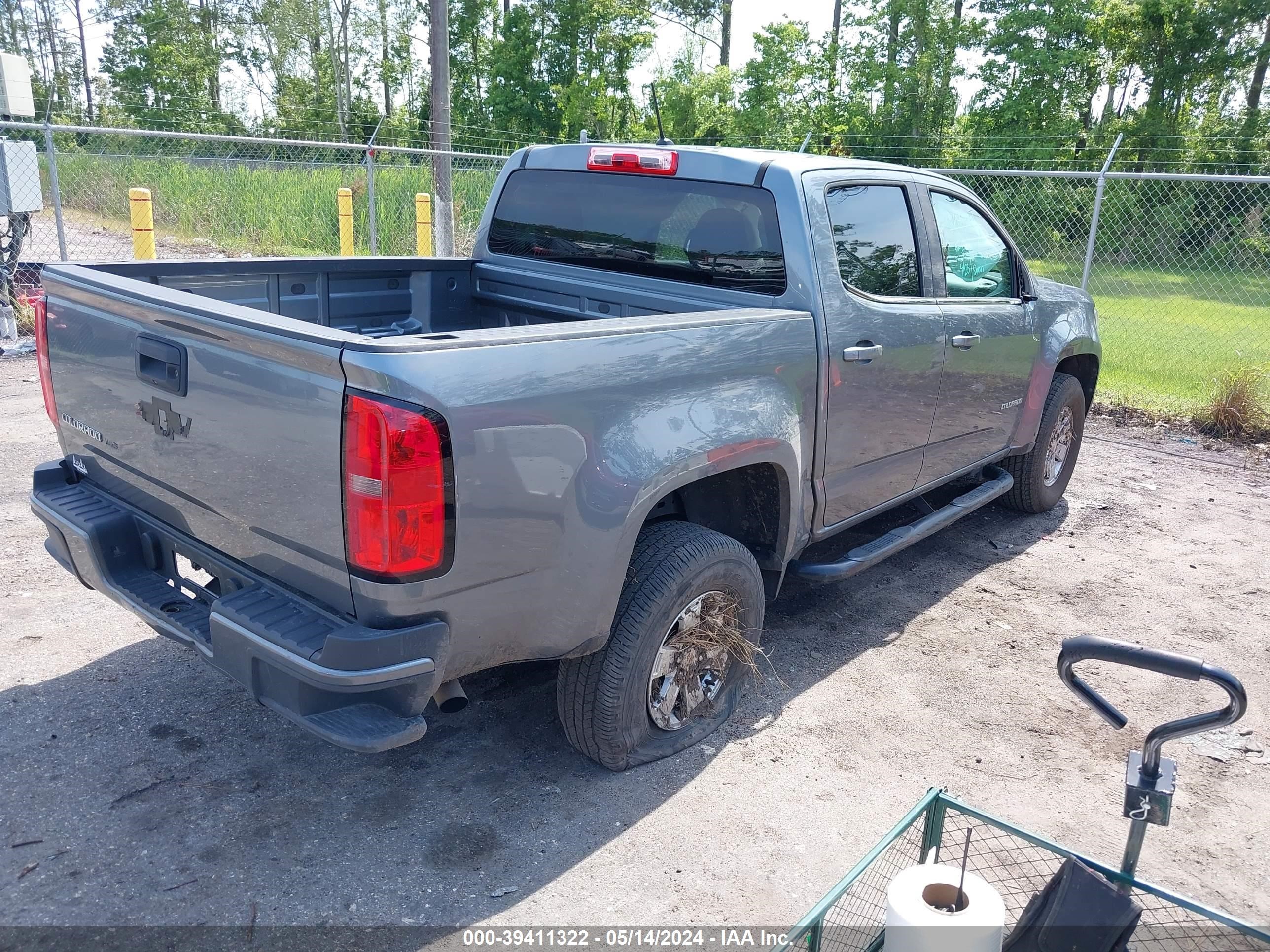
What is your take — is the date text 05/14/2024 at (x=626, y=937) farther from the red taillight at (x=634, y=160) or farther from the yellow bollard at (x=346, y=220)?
the yellow bollard at (x=346, y=220)

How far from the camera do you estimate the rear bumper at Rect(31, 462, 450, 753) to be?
2.45 meters

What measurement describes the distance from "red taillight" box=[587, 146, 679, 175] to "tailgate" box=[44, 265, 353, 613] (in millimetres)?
1907

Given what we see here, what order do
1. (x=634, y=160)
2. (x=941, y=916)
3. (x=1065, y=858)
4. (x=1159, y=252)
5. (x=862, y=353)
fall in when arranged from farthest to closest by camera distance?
(x=1159, y=252), (x=634, y=160), (x=862, y=353), (x=1065, y=858), (x=941, y=916)

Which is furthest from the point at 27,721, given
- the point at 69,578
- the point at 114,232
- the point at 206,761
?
the point at 114,232

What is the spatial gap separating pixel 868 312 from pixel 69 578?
3.69 meters

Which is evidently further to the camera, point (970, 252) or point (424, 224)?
point (424, 224)

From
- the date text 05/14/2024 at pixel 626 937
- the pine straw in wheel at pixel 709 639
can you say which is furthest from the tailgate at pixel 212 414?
the pine straw in wheel at pixel 709 639

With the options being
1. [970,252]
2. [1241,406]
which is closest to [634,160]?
[970,252]

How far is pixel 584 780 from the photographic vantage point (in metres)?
3.30

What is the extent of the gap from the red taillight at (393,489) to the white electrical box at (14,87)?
12.5m

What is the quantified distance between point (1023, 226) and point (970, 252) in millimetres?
13873

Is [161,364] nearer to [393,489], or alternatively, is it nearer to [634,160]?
[393,489]

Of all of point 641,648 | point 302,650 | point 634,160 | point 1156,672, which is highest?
point 634,160

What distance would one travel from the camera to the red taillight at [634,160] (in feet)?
13.2
